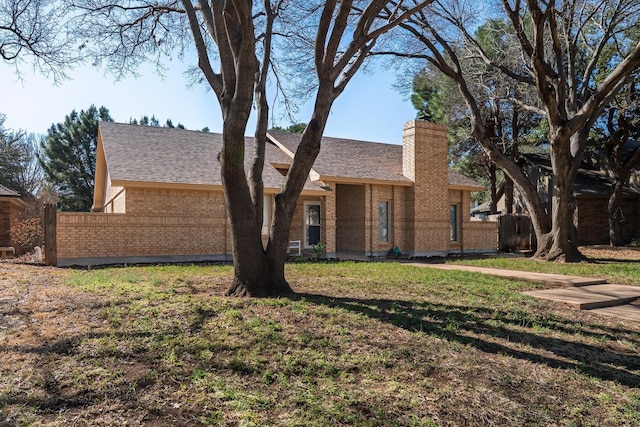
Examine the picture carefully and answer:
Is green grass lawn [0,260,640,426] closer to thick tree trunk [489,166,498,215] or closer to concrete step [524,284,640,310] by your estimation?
concrete step [524,284,640,310]

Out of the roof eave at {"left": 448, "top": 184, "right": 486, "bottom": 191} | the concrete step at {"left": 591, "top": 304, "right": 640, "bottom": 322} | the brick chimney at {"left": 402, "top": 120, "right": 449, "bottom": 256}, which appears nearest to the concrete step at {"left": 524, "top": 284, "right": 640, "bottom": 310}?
the concrete step at {"left": 591, "top": 304, "right": 640, "bottom": 322}

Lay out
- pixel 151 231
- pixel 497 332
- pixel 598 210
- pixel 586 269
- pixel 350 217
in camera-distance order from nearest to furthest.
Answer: pixel 497 332, pixel 586 269, pixel 151 231, pixel 350 217, pixel 598 210

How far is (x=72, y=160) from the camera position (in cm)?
3459

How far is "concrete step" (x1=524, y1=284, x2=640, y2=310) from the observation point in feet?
26.0

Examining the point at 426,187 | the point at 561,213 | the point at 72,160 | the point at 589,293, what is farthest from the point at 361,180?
Result: the point at 72,160

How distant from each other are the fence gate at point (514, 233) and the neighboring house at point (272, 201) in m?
0.74

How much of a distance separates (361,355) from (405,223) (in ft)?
47.8

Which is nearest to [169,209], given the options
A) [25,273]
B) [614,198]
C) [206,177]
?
[206,177]

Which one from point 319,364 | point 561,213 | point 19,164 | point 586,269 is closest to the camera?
point 319,364

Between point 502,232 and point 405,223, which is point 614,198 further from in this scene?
point 405,223

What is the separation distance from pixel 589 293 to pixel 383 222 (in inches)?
410

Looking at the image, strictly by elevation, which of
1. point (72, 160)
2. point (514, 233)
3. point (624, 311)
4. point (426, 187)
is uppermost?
point (72, 160)

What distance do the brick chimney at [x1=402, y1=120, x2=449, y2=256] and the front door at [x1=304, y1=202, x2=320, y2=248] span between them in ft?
12.5

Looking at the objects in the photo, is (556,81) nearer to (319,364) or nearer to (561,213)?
(561,213)
